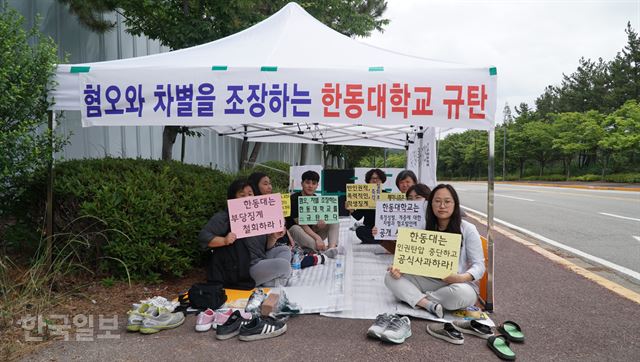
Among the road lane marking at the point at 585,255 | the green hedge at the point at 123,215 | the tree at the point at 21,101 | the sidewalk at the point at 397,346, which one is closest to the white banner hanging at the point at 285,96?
the tree at the point at 21,101

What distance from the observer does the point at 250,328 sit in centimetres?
297

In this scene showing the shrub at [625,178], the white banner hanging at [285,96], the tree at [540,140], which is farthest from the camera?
the tree at [540,140]

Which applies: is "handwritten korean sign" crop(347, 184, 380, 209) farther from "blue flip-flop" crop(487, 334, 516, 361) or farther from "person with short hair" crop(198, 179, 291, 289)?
"blue flip-flop" crop(487, 334, 516, 361)

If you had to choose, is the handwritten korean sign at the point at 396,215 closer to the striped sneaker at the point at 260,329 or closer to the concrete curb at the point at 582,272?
the striped sneaker at the point at 260,329

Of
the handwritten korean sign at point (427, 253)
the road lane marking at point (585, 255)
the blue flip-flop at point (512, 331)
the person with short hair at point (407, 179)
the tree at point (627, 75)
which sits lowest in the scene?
the road lane marking at point (585, 255)

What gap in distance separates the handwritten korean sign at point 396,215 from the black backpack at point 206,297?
2.02 metres

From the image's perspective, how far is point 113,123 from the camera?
3721mm

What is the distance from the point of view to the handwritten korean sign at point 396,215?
4547 millimetres

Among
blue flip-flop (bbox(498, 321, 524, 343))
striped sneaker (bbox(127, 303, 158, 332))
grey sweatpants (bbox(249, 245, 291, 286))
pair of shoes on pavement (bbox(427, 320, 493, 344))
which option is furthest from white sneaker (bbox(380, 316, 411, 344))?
striped sneaker (bbox(127, 303, 158, 332))

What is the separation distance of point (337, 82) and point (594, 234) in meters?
6.97

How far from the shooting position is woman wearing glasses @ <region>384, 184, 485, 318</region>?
3328 mm

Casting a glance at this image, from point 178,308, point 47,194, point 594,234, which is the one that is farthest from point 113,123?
point 594,234

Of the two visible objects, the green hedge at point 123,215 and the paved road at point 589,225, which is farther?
the paved road at point 589,225

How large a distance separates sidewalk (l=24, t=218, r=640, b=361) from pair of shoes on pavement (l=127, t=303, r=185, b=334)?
0.05 metres
